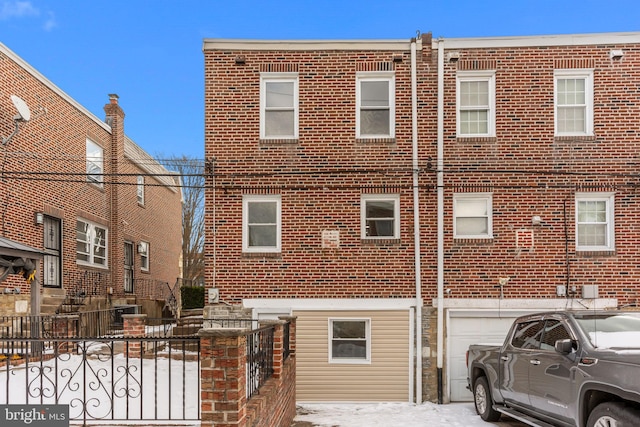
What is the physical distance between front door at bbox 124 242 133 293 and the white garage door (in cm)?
1304

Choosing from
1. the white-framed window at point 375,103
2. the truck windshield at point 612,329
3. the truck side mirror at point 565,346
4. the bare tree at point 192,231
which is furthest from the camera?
the bare tree at point 192,231

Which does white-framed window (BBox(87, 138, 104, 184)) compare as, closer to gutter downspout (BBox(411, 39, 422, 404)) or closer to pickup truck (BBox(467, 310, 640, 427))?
gutter downspout (BBox(411, 39, 422, 404))

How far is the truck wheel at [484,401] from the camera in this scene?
29.0 ft

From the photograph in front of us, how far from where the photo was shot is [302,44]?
12.1 m

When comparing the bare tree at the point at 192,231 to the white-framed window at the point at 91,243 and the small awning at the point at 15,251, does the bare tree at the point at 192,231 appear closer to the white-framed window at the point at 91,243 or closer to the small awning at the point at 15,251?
the white-framed window at the point at 91,243

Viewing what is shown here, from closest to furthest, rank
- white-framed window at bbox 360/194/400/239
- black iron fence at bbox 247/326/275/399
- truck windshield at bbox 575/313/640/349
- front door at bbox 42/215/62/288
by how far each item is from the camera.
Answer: black iron fence at bbox 247/326/275/399 → truck windshield at bbox 575/313/640/349 → white-framed window at bbox 360/194/400/239 → front door at bbox 42/215/62/288

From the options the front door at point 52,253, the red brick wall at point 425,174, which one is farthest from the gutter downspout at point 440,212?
the front door at point 52,253

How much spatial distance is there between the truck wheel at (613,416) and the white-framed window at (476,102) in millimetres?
7203

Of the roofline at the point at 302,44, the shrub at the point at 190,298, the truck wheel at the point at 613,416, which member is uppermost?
the roofline at the point at 302,44

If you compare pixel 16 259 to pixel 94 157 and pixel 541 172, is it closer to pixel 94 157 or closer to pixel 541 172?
pixel 94 157

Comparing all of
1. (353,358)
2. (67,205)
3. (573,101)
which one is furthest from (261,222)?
(67,205)

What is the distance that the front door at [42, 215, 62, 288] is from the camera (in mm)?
15281

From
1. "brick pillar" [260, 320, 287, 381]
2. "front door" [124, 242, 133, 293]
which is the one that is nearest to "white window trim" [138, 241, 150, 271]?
"front door" [124, 242, 133, 293]

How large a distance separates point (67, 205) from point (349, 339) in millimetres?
9546
